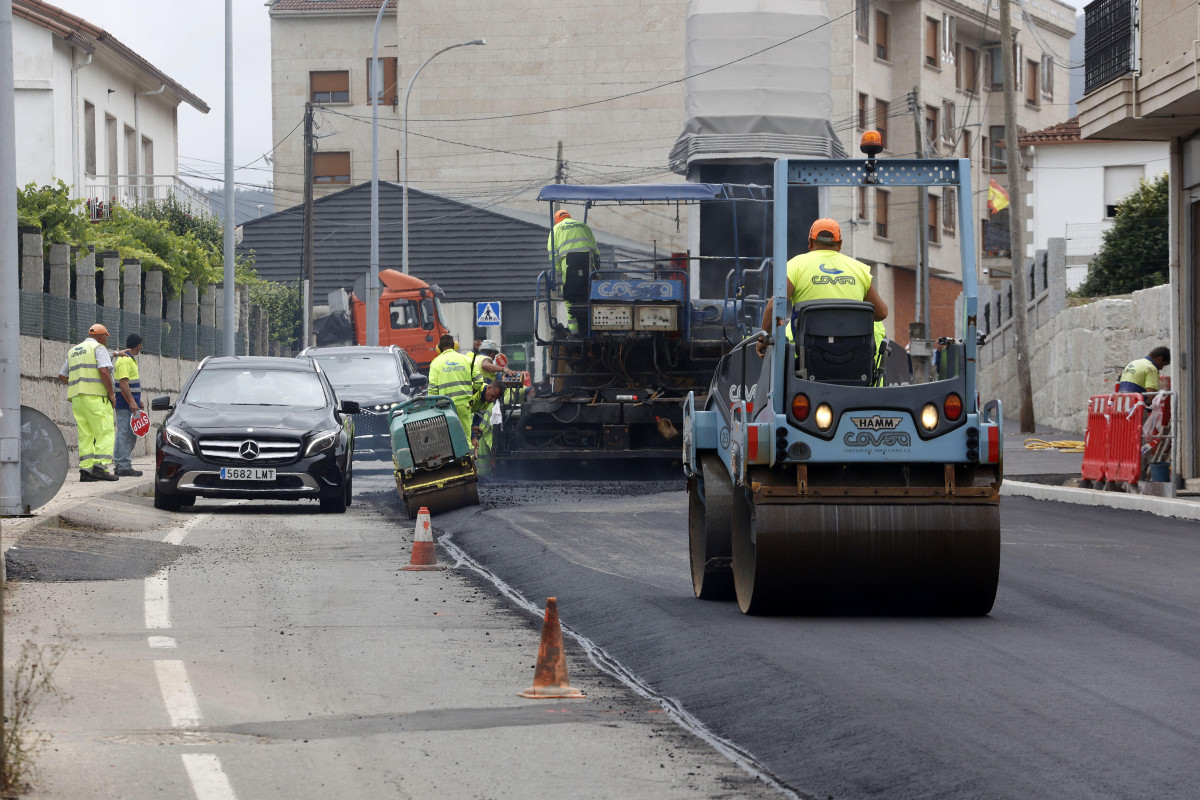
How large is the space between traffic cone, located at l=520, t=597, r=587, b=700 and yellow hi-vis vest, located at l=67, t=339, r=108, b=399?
13.8 meters

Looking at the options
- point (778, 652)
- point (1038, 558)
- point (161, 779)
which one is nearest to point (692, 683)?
point (778, 652)

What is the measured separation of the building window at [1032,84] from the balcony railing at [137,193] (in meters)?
32.7

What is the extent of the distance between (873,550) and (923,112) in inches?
1791

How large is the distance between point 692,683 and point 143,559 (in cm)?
631

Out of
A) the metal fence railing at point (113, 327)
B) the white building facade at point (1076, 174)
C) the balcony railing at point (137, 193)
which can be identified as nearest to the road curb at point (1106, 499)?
the metal fence railing at point (113, 327)

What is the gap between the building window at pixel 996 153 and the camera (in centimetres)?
6284

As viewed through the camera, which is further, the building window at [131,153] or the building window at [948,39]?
the building window at [948,39]

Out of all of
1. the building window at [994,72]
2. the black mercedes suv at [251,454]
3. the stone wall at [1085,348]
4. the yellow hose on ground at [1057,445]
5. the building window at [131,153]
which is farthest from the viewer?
the building window at [994,72]

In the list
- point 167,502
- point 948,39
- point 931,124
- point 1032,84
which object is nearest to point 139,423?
point 167,502

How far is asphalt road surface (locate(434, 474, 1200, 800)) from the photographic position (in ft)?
19.9

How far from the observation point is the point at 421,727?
696 cm

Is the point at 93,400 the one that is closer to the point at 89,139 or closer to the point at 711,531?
the point at 711,531

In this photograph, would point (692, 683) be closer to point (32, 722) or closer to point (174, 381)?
point (32, 722)

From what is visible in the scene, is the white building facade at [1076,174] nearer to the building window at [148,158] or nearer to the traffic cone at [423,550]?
the building window at [148,158]
